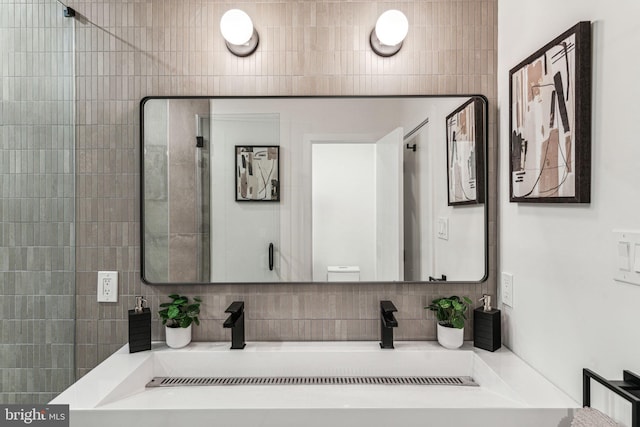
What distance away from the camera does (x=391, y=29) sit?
140cm

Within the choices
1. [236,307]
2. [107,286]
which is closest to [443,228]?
[236,307]

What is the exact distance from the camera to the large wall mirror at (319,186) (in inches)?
56.7

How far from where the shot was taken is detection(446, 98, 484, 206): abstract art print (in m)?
1.43

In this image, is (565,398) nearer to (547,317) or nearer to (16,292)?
(547,317)

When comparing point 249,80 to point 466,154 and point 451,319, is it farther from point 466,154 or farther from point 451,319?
point 451,319

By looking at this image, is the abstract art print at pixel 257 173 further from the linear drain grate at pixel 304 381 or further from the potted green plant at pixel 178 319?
the linear drain grate at pixel 304 381

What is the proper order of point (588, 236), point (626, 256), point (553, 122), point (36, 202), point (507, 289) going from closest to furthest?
point (626, 256), point (588, 236), point (553, 122), point (36, 202), point (507, 289)

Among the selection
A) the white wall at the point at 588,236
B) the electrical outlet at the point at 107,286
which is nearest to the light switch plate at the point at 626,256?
the white wall at the point at 588,236

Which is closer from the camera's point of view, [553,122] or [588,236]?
[588,236]

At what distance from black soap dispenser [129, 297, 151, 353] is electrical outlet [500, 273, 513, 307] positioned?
1.20 meters

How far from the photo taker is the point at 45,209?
1333mm

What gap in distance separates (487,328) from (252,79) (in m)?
1.17

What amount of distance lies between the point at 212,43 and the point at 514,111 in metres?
1.04

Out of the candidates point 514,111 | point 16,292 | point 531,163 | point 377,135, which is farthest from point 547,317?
point 16,292
